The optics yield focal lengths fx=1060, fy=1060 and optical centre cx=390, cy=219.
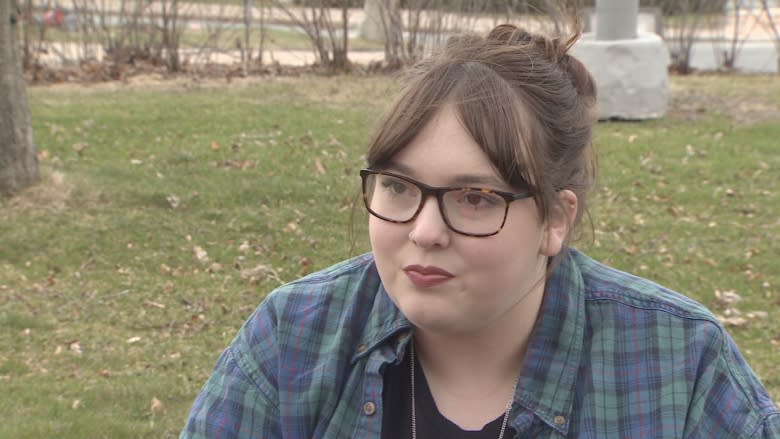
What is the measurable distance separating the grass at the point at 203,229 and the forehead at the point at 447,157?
558 millimetres

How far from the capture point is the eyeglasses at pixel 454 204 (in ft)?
5.90

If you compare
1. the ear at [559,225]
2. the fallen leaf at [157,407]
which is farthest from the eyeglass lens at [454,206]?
the fallen leaf at [157,407]

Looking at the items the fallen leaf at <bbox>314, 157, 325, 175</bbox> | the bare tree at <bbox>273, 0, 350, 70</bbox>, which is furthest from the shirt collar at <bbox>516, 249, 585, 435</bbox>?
the bare tree at <bbox>273, 0, 350, 70</bbox>

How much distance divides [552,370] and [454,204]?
38 cm

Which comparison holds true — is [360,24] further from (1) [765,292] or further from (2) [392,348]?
(2) [392,348]

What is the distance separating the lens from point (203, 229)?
6.43m

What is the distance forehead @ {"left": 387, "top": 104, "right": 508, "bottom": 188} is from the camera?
1.81 metres

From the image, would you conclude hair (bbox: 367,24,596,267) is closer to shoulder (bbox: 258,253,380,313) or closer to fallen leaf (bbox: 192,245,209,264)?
shoulder (bbox: 258,253,380,313)

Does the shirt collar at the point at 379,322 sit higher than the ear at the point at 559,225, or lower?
lower

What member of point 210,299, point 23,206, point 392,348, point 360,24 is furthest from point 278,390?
point 360,24

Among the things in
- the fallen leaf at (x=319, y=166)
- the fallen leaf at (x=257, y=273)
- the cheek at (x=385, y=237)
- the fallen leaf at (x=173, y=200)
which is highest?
the cheek at (x=385, y=237)

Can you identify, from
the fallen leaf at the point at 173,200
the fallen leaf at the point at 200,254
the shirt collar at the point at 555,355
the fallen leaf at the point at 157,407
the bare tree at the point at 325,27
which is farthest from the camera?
the bare tree at the point at 325,27

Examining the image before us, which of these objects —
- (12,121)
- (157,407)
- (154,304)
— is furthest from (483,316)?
(12,121)

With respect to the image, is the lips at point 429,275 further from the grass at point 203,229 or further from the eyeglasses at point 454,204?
the grass at point 203,229
